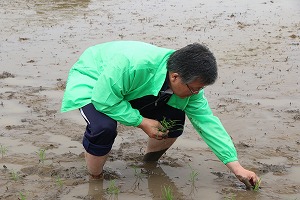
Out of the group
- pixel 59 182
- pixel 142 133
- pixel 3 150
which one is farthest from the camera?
pixel 142 133

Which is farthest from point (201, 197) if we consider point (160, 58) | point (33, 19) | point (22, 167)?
point (33, 19)

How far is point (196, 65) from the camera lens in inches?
123

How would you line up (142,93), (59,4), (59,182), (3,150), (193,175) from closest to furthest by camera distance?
(142,93)
(59,182)
(193,175)
(3,150)
(59,4)

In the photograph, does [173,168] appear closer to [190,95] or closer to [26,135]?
[190,95]

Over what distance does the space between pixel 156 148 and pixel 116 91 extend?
2.83 ft

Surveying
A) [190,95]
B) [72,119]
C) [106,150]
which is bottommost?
[72,119]

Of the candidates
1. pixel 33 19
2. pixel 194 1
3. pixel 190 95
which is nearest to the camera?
pixel 190 95

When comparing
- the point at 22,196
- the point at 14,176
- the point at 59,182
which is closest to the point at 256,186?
the point at 59,182

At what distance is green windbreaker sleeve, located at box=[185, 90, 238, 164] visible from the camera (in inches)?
141

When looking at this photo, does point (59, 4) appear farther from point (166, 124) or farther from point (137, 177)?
point (166, 124)

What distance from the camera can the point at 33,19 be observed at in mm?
10195

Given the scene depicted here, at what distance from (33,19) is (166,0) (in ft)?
12.1

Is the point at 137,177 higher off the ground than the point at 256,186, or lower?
lower

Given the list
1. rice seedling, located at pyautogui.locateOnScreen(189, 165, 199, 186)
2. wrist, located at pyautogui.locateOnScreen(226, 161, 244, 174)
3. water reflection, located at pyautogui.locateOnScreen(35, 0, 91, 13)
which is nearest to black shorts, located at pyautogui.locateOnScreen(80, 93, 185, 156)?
rice seedling, located at pyautogui.locateOnScreen(189, 165, 199, 186)
